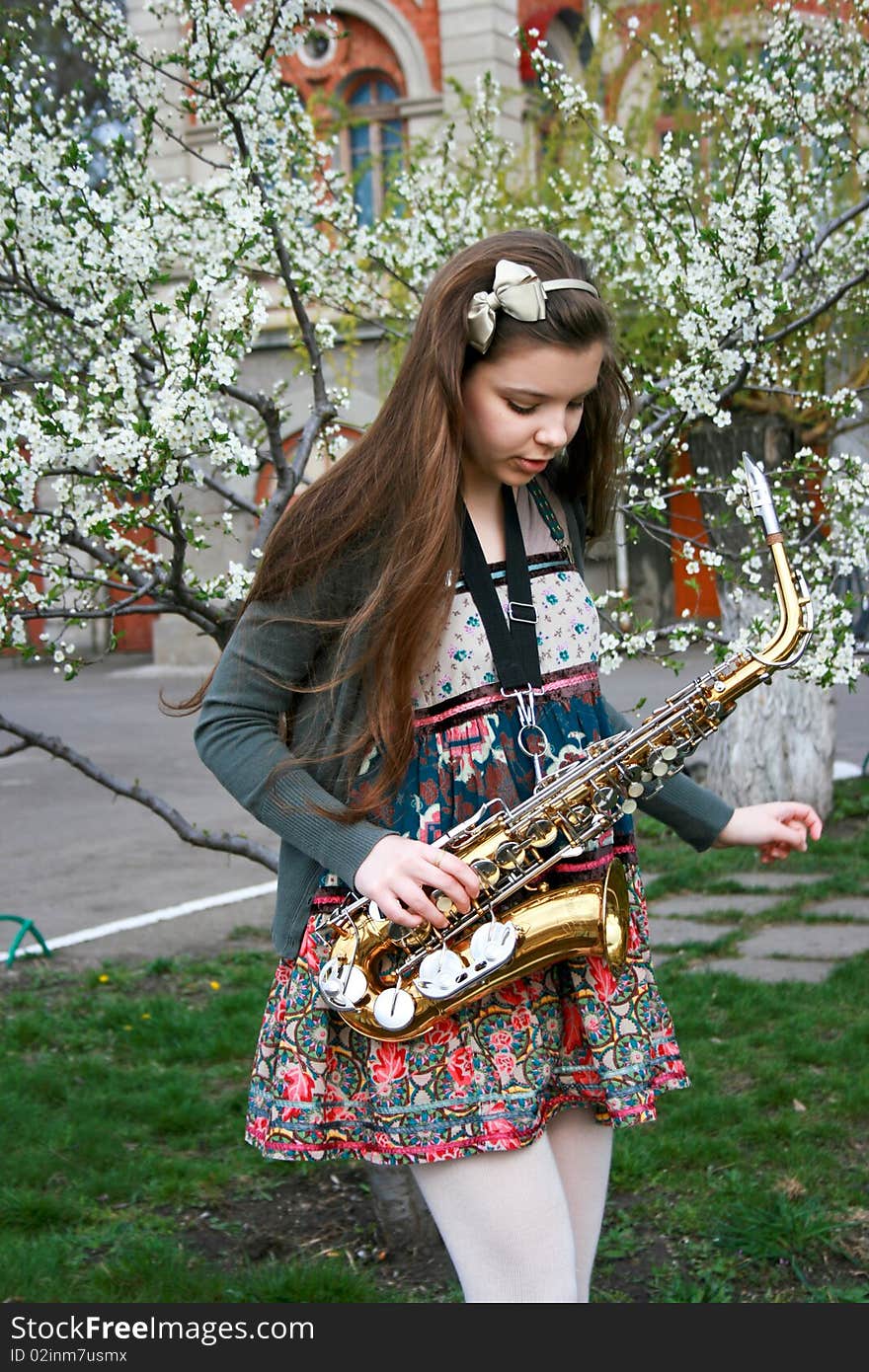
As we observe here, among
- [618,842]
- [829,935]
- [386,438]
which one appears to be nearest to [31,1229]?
[618,842]

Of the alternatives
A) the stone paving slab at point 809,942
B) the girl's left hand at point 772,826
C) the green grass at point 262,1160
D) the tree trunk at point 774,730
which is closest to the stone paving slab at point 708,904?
the stone paving slab at point 809,942

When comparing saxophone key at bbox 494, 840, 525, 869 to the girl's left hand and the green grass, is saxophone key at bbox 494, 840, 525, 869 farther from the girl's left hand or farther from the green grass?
the green grass

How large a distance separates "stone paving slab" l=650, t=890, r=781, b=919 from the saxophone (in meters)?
4.80

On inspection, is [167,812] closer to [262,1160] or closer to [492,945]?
[262,1160]

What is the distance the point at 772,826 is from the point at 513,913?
577 millimetres

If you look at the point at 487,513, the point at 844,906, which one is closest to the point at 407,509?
the point at 487,513

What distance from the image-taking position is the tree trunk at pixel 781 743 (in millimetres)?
8781

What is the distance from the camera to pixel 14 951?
262 inches

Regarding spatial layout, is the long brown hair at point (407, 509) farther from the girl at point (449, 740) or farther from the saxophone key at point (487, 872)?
the saxophone key at point (487, 872)

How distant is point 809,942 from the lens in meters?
6.53

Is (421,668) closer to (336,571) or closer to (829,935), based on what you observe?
(336,571)

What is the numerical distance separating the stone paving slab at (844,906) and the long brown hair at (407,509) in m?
Answer: 5.07

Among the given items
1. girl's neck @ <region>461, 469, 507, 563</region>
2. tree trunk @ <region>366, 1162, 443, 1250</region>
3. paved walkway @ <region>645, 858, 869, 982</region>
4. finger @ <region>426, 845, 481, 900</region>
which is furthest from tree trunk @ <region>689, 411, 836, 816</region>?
finger @ <region>426, 845, 481, 900</region>

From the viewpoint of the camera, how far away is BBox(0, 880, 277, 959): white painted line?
6.99 metres
